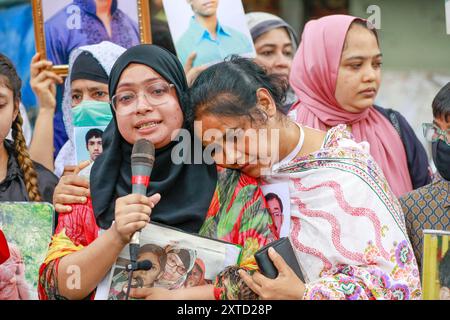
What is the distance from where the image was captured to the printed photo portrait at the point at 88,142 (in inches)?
129

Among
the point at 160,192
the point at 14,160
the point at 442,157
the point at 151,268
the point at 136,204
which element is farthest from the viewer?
the point at 14,160

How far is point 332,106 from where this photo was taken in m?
3.50

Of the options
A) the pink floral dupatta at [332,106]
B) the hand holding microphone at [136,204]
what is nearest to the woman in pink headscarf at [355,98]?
the pink floral dupatta at [332,106]

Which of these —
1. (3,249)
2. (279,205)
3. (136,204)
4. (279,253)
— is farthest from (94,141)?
(279,253)

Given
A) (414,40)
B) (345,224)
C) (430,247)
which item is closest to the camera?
(430,247)

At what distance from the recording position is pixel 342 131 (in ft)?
9.12

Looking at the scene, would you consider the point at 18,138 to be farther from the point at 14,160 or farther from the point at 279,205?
the point at 279,205

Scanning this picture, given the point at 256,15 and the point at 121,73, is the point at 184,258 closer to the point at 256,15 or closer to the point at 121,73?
the point at 121,73

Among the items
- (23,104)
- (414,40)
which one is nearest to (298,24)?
(414,40)

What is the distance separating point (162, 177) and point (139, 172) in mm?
→ 316

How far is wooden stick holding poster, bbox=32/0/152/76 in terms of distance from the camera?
3.62 metres

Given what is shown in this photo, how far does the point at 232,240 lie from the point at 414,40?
2830 mm

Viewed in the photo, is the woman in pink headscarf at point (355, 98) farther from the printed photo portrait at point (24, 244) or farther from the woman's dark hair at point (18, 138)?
the printed photo portrait at point (24, 244)

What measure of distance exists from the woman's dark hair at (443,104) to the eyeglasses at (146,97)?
98 centimetres
